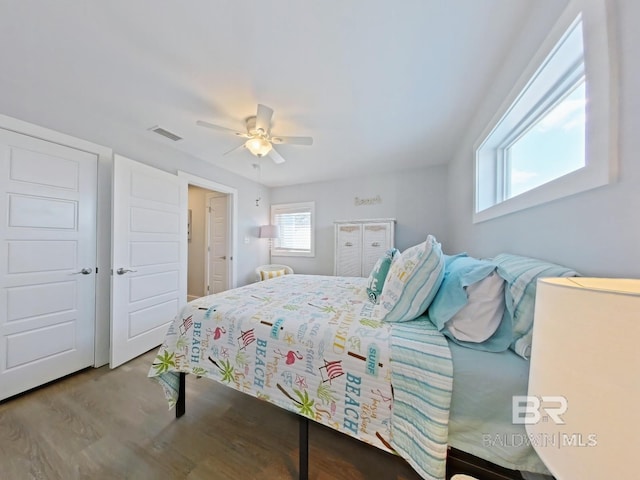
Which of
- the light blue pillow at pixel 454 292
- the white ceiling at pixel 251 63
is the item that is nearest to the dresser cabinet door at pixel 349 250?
the white ceiling at pixel 251 63

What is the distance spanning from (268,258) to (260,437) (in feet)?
11.7

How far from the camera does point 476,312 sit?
0.98 meters

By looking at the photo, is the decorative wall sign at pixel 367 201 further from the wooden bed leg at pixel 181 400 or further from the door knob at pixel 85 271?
the door knob at pixel 85 271

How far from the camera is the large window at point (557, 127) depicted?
2.57 ft

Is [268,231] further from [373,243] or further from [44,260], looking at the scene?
[44,260]

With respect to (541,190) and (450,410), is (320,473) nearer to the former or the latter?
(450,410)

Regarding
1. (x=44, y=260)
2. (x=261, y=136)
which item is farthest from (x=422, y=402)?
(x=44, y=260)

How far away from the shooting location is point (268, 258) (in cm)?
481

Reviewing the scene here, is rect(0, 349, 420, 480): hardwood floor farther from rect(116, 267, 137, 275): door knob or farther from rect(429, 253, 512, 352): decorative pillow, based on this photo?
rect(116, 267, 137, 275): door knob

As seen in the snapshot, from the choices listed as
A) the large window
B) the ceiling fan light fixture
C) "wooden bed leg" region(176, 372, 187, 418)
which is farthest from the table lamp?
the ceiling fan light fixture

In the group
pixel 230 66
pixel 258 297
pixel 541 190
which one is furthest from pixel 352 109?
pixel 258 297

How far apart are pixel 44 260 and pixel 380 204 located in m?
4.00

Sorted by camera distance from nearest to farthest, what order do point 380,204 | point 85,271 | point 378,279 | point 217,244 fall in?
point 378,279 → point 85,271 → point 380,204 → point 217,244

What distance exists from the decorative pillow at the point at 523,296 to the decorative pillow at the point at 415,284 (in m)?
0.27
